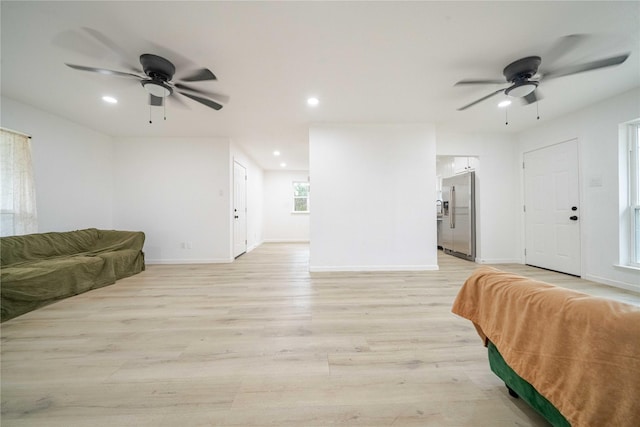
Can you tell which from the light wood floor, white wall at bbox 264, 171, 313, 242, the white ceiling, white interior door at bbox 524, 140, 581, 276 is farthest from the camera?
white wall at bbox 264, 171, 313, 242

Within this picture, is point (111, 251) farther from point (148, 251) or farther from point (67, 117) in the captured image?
point (67, 117)

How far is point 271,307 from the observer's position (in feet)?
8.01

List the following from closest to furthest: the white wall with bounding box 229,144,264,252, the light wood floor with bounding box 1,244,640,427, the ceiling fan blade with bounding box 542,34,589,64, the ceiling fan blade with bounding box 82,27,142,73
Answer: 1. the light wood floor with bounding box 1,244,640,427
2. the ceiling fan blade with bounding box 82,27,142,73
3. the ceiling fan blade with bounding box 542,34,589,64
4. the white wall with bounding box 229,144,264,252

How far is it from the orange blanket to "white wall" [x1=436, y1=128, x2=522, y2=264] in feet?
13.3

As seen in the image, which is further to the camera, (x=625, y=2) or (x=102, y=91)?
(x=102, y=91)

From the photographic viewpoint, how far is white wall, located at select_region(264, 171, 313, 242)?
7996 millimetres

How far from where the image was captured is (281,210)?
8.05 metres

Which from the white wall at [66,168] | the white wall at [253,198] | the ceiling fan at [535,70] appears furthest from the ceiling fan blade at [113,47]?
the ceiling fan at [535,70]

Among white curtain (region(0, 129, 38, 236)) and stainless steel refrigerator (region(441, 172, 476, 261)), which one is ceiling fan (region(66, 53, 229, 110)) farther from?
stainless steel refrigerator (region(441, 172, 476, 261))

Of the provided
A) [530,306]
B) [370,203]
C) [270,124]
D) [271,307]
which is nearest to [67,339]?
[271,307]

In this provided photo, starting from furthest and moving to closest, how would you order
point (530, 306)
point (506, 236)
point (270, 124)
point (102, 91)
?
point (506, 236) → point (270, 124) → point (102, 91) → point (530, 306)

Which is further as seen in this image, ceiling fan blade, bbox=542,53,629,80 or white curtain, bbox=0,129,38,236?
white curtain, bbox=0,129,38,236

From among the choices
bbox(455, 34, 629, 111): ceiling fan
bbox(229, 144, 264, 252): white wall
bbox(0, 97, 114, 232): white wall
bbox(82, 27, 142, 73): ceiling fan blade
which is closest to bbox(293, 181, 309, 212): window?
bbox(229, 144, 264, 252): white wall

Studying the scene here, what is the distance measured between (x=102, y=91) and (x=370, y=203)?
411cm
